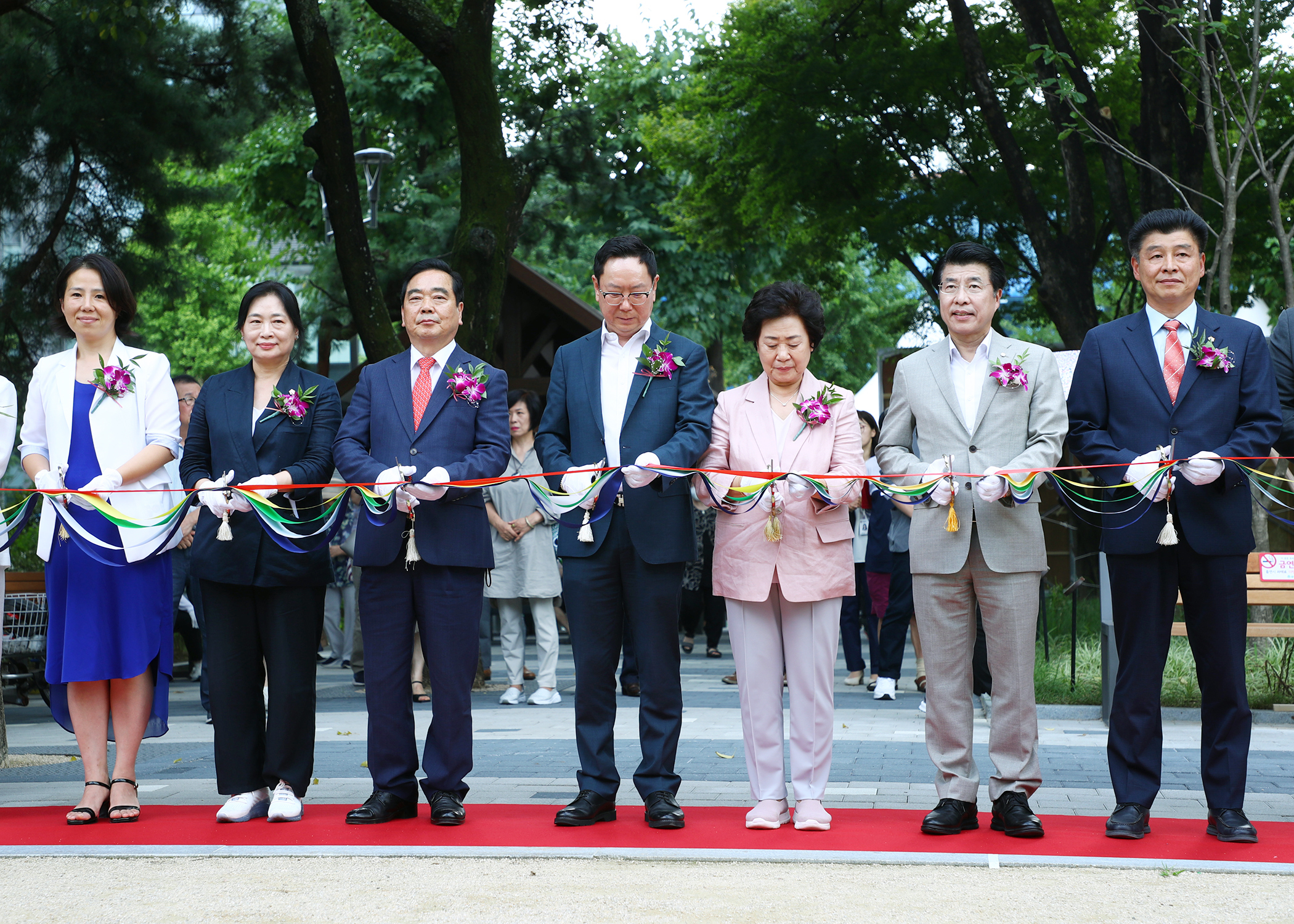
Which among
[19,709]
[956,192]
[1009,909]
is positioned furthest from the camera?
[956,192]

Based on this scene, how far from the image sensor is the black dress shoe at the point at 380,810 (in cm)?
480

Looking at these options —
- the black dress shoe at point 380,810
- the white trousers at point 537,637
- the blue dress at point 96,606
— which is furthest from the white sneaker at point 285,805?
the white trousers at point 537,637

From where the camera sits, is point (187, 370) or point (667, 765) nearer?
point (667, 765)

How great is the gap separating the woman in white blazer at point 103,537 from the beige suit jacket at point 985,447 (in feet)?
9.57

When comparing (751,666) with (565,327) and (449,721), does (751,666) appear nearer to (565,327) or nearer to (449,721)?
(449,721)

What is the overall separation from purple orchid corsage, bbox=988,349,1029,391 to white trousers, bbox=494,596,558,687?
15.7 feet

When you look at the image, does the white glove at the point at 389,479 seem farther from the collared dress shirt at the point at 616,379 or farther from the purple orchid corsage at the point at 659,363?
the purple orchid corsage at the point at 659,363

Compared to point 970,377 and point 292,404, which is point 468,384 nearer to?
point 292,404

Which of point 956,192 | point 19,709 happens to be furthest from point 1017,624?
point 956,192

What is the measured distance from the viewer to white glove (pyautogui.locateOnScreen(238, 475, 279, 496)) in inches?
192

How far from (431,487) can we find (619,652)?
3.12 feet

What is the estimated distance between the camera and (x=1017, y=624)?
460cm

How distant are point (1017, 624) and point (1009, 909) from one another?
49.9 inches

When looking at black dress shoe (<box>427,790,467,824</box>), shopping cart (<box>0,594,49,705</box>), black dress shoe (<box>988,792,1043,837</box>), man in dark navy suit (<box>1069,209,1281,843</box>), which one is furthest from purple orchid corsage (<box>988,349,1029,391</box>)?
shopping cart (<box>0,594,49,705</box>)
